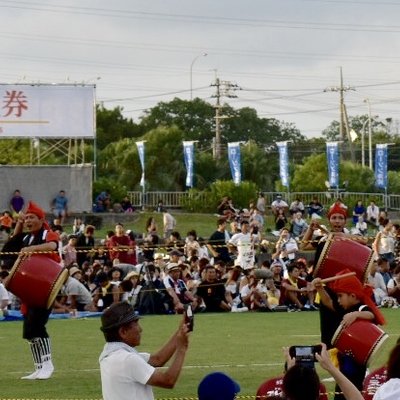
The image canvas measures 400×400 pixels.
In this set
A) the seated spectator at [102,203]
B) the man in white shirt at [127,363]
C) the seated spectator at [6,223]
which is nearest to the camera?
the man in white shirt at [127,363]

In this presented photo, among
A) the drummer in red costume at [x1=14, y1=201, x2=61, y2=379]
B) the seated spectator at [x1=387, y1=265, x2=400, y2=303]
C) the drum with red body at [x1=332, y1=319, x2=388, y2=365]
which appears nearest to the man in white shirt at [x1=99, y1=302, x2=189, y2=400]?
the drum with red body at [x1=332, y1=319, x2=388, y2=365]

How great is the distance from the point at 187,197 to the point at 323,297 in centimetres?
4394

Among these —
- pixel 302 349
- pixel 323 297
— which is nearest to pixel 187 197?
pixel 323 297

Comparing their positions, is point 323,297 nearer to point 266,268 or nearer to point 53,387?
point 53,387

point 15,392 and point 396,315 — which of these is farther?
point 396,315

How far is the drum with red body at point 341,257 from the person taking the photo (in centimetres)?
1407

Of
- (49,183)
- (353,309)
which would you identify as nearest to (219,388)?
(353,309)

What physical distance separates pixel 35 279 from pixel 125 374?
6170 mm

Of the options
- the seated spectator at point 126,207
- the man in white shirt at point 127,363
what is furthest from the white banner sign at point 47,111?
the man in white shirt at point 127,363

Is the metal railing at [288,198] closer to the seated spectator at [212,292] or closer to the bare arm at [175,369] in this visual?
the seated spectator at [212,292]

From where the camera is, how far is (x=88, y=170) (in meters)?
48.7

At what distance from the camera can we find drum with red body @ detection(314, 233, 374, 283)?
46.2ft

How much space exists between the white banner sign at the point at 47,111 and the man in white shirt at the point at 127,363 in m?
38.9


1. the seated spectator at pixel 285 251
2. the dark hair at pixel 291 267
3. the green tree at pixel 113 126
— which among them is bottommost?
the dark hair at pixel 291 267
